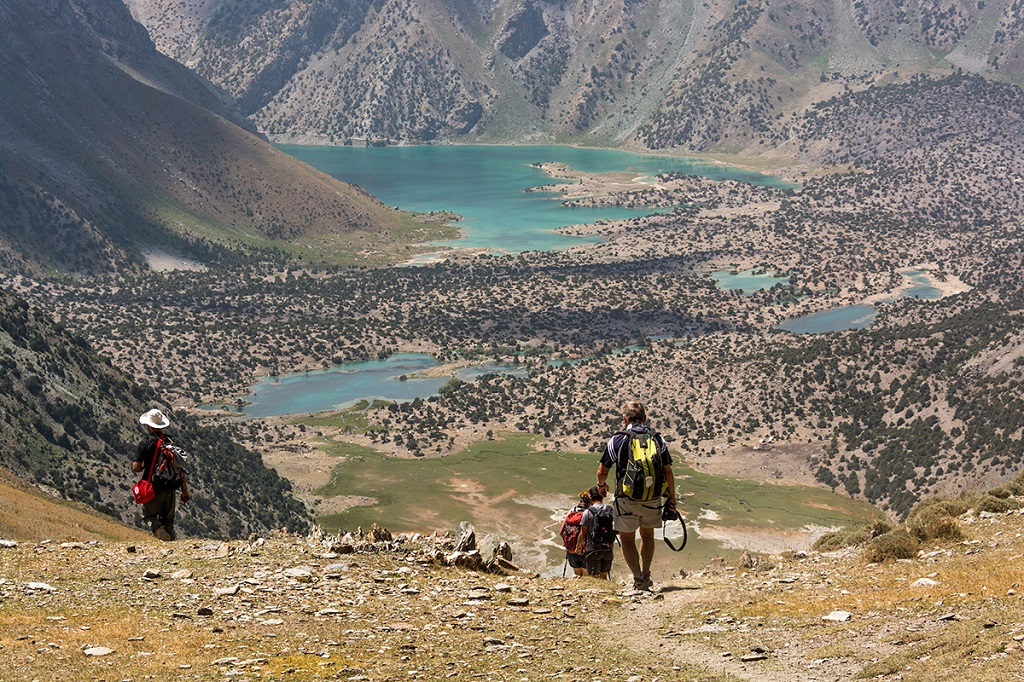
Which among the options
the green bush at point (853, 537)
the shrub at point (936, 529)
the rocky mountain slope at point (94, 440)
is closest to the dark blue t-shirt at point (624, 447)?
the shrub at point (936, 529)

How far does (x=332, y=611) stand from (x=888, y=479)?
8593cm

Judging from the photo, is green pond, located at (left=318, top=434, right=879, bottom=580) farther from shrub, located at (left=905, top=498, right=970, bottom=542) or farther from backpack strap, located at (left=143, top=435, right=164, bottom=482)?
backpack strap, located at (left=143, top=435, right=164, bottom=482)

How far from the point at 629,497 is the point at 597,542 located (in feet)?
15.4

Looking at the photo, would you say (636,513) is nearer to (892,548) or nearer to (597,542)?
(597,542)

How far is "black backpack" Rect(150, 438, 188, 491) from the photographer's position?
88.2ft

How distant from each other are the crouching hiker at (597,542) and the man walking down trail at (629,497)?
9.92 feet

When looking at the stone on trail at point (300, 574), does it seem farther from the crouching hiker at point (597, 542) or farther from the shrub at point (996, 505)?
the shrub at point (996, 505)

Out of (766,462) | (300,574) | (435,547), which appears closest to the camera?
(300,574)

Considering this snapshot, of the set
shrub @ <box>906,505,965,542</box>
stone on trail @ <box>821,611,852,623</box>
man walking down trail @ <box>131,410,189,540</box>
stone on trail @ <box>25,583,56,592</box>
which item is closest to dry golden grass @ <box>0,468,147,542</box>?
man walking down trail @ <box>131,410,189,540</box>

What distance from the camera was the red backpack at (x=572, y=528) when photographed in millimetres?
27703

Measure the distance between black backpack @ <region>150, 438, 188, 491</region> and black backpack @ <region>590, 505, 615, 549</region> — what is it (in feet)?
32.5

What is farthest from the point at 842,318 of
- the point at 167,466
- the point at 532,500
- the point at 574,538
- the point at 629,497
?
the point at 629,497

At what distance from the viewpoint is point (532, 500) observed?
317 feet

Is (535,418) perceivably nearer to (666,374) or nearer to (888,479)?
(666,374)
